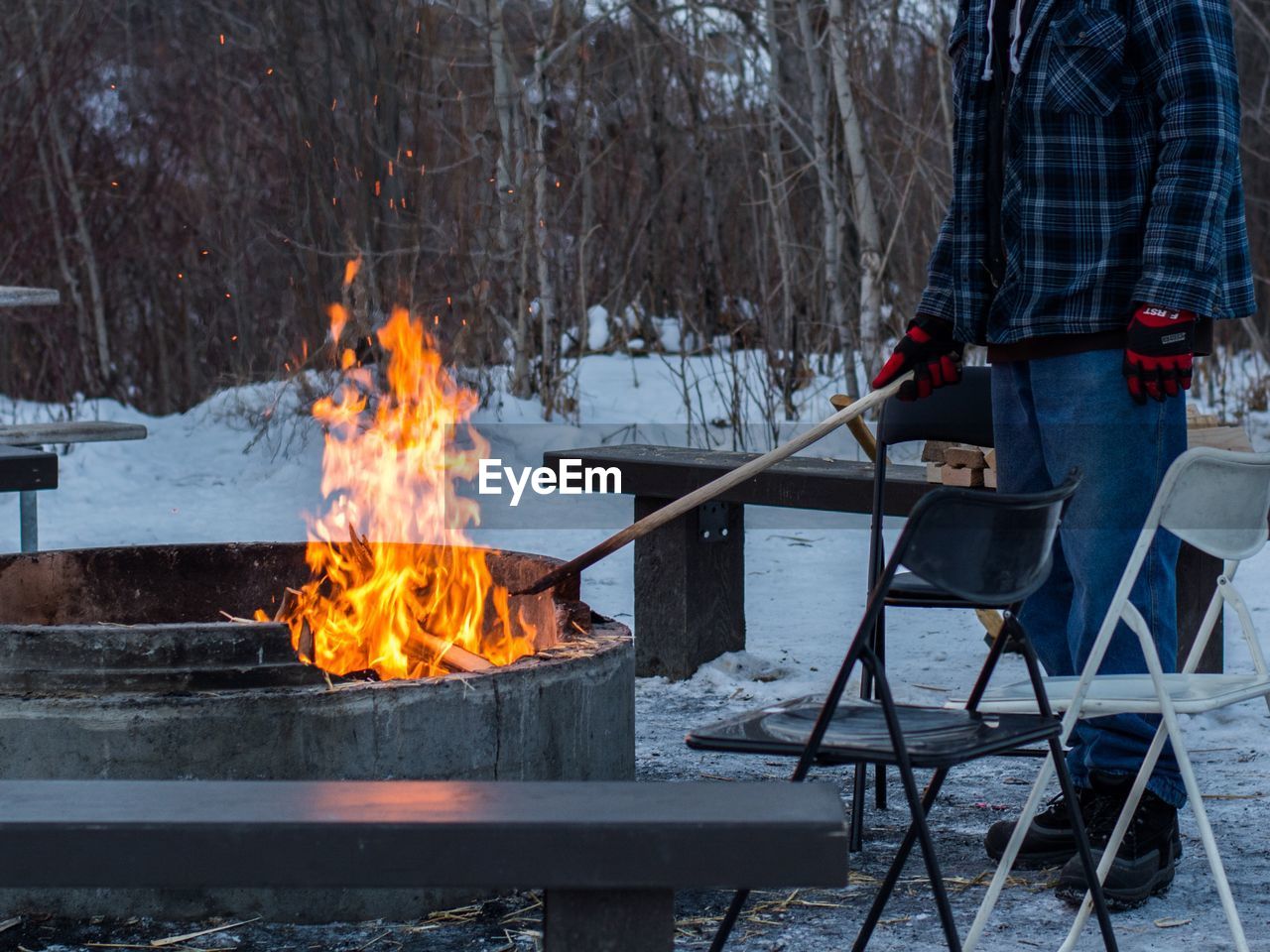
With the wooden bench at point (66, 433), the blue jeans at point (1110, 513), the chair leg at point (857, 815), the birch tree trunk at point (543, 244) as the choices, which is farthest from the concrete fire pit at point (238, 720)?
the birch tree trunk at point (543, 244)

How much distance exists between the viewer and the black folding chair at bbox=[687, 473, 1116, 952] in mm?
2344

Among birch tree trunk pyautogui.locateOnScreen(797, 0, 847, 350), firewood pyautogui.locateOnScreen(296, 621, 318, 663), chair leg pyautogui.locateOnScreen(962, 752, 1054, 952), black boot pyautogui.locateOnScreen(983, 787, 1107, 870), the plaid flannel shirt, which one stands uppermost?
birch tree trunk pyautogui.locateOnScreen(797, 0, 847, 350)

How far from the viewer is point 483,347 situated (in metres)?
10.4

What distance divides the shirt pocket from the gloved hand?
0.62 metres

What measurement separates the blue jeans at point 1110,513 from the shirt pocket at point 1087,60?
1.69ft

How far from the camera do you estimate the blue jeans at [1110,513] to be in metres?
3.32

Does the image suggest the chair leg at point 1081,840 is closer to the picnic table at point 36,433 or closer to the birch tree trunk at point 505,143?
the picnic table at point 36,433

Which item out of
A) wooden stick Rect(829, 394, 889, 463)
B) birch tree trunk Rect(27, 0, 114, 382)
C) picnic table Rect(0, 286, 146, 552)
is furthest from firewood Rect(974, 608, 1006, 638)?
birch tree trunk Rect(27, 0, 114, 382)

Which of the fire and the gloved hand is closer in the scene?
the gloved hand

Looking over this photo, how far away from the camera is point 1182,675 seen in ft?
9.58

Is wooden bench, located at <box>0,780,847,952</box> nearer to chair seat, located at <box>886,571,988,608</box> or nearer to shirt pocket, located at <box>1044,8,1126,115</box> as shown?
chair seat, located at <box>886,571,988,608</box>

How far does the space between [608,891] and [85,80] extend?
12.0 metres

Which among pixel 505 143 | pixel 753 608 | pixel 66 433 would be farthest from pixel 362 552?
pixel 505 143

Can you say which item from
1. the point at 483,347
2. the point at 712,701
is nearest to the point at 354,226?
the point at 483,347
